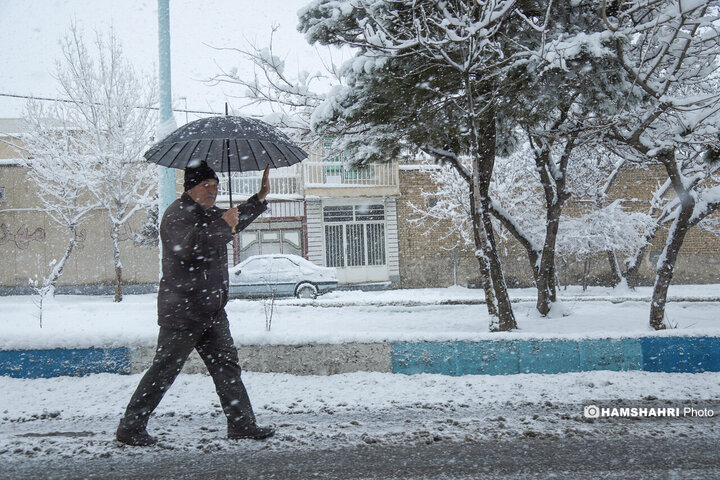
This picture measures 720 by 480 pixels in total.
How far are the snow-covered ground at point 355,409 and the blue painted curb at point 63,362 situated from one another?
0.34ft

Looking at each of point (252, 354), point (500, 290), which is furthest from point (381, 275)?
point (252, 354)

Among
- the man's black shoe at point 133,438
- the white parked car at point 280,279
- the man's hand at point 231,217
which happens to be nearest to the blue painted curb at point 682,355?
the man's hand at point 231,217

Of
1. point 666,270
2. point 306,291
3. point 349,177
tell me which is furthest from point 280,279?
point 666,270

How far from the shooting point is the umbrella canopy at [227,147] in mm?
4031

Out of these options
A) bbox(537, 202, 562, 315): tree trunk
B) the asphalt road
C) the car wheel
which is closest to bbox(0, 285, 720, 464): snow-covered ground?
the asphalt road

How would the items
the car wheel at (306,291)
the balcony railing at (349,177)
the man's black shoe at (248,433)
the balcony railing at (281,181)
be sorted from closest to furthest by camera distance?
the man's black shoe at (248,433) → the car wheel at (306,291) → the balcony railing at (349,177) → the balcony railing at (281,181)

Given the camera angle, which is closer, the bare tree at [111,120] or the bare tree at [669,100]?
the bare tree at [669,100]

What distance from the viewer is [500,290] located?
7.62 m

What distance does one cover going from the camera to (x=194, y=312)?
3.54 meters

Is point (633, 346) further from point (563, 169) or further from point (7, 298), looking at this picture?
point (7, 298)

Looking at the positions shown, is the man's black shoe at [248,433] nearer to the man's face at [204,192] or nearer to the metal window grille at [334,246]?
the man's face at [204,192]

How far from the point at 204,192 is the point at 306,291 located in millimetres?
14124

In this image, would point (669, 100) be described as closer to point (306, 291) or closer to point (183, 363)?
point (183, 363)

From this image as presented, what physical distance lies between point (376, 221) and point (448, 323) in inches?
561
